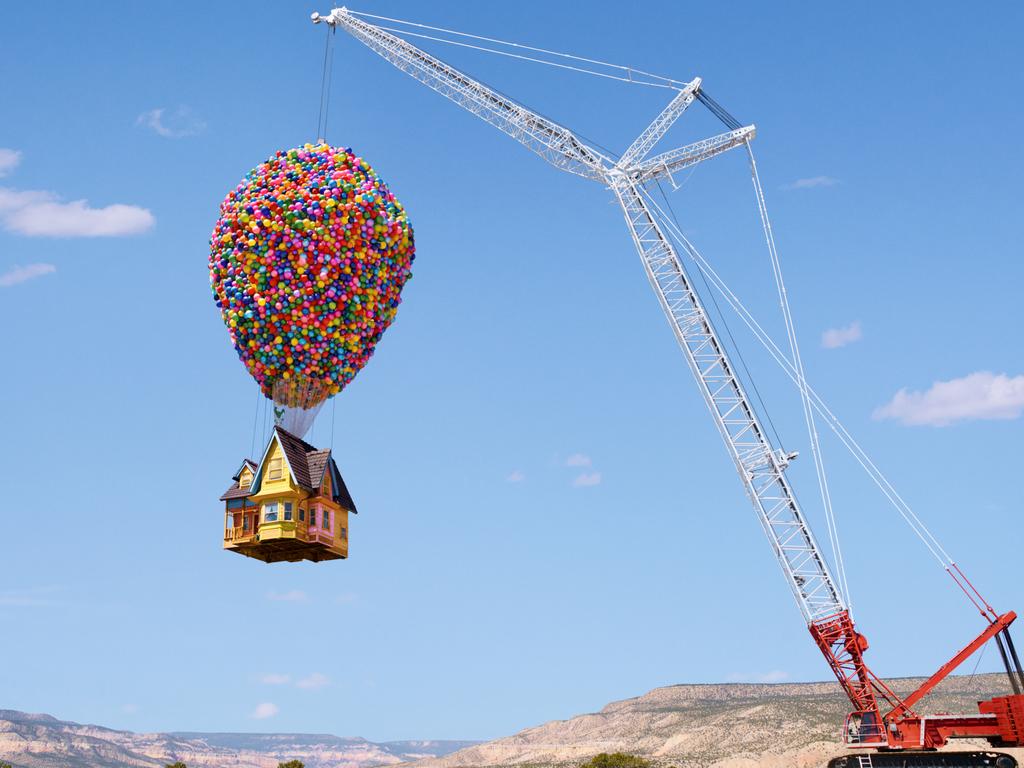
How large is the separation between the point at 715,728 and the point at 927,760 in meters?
62.4

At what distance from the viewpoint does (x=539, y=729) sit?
16475 centimetres

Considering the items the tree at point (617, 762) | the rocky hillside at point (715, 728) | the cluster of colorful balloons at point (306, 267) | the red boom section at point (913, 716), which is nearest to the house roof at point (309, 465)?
the cluster of colorful balloons at point (306, 267)

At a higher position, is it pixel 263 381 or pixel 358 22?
pixel 358 22

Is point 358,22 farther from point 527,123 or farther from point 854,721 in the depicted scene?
point 854,721

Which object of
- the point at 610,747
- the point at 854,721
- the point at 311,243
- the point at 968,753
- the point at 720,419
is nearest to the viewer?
the point at 311,243

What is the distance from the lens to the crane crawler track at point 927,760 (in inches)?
1924

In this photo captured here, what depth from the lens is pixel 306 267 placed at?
32.3 metres

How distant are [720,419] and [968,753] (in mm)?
19018

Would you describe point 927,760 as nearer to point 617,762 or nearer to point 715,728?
point 617,762

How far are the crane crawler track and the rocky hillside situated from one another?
25.1 feet

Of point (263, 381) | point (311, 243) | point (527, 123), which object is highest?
point (527, 123)

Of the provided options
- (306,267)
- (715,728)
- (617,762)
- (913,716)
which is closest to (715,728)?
(715,728)

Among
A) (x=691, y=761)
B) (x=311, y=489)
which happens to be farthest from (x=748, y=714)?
(x=311, y=489)

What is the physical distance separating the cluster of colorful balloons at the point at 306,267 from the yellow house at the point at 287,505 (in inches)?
80.8
